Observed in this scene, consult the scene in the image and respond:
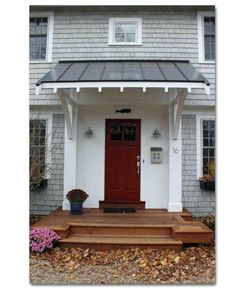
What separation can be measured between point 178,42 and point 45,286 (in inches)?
172

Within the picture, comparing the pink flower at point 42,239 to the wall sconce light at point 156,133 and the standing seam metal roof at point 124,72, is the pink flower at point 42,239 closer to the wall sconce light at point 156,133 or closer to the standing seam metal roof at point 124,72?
the standing seam metal roof at point 124,72

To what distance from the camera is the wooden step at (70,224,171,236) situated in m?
3.99

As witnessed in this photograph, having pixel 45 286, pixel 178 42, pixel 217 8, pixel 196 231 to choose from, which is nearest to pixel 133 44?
pixel 178 42

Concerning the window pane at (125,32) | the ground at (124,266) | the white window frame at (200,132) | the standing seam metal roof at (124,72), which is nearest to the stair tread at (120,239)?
the ground at (124,266)

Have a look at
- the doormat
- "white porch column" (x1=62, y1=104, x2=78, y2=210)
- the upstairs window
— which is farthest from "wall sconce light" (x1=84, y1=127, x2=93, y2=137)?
the upstairs window

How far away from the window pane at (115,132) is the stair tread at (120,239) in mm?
1962

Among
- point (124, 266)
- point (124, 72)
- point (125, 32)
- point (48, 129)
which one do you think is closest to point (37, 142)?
point (48, 129)

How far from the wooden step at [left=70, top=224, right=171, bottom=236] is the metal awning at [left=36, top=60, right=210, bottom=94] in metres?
1.90

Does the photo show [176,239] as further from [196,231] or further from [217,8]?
[217,8]

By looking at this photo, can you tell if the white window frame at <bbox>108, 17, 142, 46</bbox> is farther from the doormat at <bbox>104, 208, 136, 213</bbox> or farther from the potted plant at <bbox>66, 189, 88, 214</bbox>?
the doormat at <bbox>104, 208, 136, 213</bbox>

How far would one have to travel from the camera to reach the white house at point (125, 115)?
5047 mm

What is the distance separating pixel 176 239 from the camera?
378 cm

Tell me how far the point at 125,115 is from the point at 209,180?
1.90m

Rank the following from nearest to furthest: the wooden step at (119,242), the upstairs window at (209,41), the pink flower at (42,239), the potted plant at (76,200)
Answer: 1. the pink flower at (42,239)
2. the wooden step at (119,242)
3. the potted plant at (76,200)
4. the upstairs window at (209,41)
